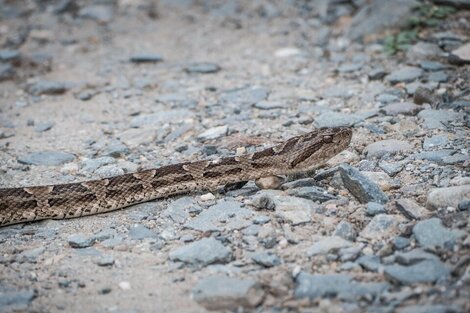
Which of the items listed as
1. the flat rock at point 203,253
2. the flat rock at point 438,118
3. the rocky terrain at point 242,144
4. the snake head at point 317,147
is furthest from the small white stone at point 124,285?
the flat rock at point 438,118

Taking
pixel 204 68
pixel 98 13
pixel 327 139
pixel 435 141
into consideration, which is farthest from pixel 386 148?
pixel 98 13

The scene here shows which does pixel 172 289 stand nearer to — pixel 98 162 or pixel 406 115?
pixel 98 162

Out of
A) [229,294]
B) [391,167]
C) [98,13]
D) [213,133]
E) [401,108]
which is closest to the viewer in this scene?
[229,294]

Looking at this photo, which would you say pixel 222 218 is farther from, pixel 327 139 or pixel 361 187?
pixel 327 139

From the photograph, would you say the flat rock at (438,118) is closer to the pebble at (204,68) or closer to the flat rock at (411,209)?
the flat rock at (411,209)

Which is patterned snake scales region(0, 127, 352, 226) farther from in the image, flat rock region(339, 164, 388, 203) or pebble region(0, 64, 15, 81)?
pebble region(0, 64, 15, 81)

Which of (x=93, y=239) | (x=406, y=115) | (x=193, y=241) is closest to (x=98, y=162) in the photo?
(x=93, y=239)
